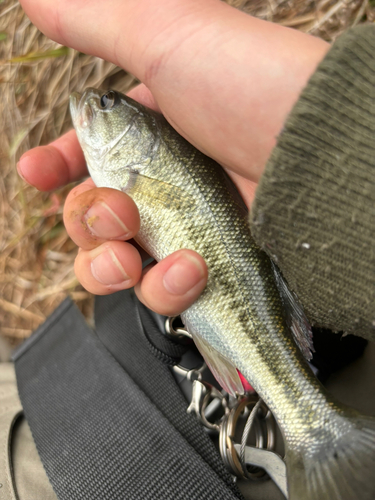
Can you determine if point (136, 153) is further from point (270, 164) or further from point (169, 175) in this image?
point (270, 164)

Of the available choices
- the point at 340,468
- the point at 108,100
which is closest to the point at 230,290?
the point at 340,468

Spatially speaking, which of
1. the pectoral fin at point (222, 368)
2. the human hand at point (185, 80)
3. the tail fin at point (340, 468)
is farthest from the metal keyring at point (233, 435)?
the human hand at point (185, 80)

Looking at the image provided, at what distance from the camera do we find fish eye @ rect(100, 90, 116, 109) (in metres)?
1.24

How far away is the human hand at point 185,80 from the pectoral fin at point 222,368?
0.50ft

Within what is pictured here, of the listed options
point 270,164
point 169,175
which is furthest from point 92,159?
point 270,164

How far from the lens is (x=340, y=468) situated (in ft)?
2.84

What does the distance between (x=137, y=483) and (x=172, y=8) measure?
54.5 inches

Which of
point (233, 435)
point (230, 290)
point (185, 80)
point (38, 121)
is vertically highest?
point (185, 80)

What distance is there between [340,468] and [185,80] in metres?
1.06

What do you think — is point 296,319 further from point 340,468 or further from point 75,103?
point 75,103

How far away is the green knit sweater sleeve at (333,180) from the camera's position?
Result: 31.5 inches

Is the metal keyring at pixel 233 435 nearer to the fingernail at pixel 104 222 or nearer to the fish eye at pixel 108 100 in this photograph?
the fingernail at pixel 104 222

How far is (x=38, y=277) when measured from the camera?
2.21 m

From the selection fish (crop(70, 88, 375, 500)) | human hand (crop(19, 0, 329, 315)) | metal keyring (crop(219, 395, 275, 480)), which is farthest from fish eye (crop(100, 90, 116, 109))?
metal keyring (crop(219, 395, 275, 480))
